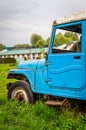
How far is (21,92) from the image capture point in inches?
306

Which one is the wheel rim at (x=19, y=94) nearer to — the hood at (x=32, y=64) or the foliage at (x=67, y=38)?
the hood at (x=32, y=64)

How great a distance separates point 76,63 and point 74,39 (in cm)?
100

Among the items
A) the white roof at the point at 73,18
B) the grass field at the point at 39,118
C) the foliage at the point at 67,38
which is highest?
the white roof at the point at 73,18

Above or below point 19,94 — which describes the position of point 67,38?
above

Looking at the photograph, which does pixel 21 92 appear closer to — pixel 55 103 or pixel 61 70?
pixel 55 103

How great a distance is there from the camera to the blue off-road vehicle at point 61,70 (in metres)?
5.94

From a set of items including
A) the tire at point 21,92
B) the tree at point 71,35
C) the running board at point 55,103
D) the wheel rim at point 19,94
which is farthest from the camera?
the wheel rim at point 19,94

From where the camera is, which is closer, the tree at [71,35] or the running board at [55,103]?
the running board at [55,103]

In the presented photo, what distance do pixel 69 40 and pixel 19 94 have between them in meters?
2.28

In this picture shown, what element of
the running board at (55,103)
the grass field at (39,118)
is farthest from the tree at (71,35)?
the grass field at (39,118)

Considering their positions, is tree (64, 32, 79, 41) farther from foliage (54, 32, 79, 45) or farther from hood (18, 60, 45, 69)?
hood (18, 60, 45, 69)

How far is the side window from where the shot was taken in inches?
254

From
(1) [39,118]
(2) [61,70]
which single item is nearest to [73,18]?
(2) [61,70]

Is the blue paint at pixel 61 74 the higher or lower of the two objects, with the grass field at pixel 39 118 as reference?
higher
